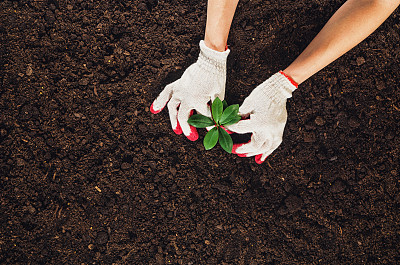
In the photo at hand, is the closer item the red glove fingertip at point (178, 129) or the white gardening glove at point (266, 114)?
the white gardening glove at point (266, 114)

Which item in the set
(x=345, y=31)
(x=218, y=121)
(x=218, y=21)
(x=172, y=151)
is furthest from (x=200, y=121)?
(x=345, y=31)

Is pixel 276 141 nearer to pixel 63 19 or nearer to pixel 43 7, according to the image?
pixel 63 19

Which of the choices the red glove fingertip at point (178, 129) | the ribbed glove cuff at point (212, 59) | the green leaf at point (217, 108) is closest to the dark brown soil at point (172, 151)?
the red glove fingertip at point (178, 129)

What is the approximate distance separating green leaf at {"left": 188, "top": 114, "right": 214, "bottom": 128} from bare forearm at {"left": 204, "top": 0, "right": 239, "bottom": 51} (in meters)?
0.45

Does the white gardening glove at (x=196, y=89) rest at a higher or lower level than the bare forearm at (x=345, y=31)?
lower

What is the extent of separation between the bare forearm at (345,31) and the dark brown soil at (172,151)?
28 centimetres

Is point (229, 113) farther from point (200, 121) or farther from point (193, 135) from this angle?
point (193, 135)

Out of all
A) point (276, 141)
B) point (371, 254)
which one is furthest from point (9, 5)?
point (371, 254)

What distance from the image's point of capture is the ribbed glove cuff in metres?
1.77

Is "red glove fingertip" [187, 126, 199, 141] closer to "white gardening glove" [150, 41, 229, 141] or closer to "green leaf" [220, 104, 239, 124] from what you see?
"white gardening glove" [150, 41, 229, 141]

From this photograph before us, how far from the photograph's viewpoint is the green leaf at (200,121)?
5.69ft

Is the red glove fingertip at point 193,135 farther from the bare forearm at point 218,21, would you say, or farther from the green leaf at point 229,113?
the bare forearm at point 218,21

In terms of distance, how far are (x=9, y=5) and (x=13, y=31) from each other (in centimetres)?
19

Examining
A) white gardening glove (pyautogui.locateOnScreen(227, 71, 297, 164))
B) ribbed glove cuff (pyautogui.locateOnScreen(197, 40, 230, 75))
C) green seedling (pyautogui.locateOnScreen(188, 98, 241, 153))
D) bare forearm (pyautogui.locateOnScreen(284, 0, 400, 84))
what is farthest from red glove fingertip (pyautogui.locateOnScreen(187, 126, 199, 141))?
bare forearm (pyautogui.locateOnScreen(284, 0, 400, 84))
